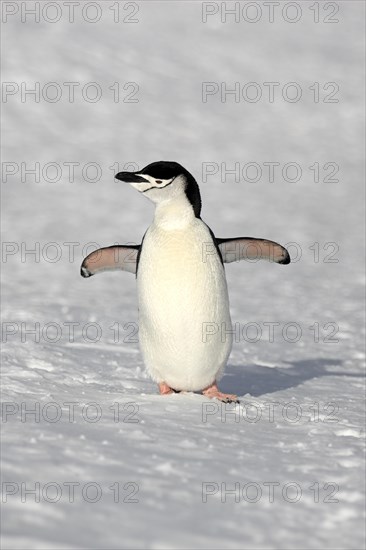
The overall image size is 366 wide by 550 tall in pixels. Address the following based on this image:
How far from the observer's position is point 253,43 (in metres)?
18.8

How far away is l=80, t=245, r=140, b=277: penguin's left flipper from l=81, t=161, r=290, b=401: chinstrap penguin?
4.5 inches

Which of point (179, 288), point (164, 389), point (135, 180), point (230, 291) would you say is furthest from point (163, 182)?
point (230, 291)

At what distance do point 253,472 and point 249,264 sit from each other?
7940mm

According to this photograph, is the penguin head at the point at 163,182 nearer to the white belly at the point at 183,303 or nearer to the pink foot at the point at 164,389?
the white belly at the point at 183,303

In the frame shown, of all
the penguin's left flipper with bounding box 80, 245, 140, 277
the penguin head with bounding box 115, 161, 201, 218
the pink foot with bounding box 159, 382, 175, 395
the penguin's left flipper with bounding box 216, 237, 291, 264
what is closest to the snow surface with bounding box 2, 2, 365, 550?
the pink foot with bounding box 159, 382, 175, 395

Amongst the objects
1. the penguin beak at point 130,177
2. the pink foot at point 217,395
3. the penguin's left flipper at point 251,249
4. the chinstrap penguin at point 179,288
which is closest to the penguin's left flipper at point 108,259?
the chinstrap penguin at point 179,288

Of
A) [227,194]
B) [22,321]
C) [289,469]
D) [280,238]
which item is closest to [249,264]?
[280,238]

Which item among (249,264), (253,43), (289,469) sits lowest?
(249,264)

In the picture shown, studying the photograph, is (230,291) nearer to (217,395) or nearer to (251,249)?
(251,249)

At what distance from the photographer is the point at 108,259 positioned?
15.9 ft

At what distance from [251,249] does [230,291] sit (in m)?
4.90

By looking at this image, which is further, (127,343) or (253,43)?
(253,43)

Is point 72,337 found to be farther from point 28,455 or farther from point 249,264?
point 249,264

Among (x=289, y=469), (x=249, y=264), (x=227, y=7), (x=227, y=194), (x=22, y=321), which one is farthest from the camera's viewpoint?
(x=227, y=7)
